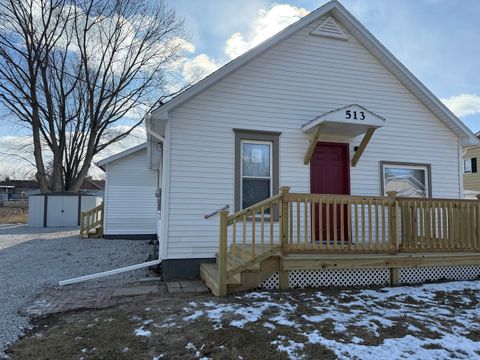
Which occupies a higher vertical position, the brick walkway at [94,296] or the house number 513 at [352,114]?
the house number 513 at [352,114]

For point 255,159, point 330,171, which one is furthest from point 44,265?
point 330,171

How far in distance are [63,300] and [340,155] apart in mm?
5824

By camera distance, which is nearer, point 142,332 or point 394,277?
point 142,332

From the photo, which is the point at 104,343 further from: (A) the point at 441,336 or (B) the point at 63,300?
(A) the point at 441,336

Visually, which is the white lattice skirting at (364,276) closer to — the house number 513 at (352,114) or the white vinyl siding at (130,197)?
the house number 513 at (352,114)

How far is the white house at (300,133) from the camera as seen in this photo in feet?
21.0

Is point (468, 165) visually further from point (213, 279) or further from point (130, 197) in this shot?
point (213, 279)

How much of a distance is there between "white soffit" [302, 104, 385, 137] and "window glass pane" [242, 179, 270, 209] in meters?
1.43

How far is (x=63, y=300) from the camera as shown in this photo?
517 centimetres

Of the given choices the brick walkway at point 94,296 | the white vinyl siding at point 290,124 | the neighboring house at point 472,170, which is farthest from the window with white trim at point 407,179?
the neighboring house at point 472,170

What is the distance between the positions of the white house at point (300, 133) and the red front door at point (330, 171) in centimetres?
2

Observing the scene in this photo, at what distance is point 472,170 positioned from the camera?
21.5 meters

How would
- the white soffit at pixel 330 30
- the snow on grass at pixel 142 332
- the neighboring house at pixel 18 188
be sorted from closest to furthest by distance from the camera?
the snow on grass at pixel 142 332 → the white soffit at pixel 330 30 → the neighboring house at pixel 18 188

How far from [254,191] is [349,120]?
2.26 meters
